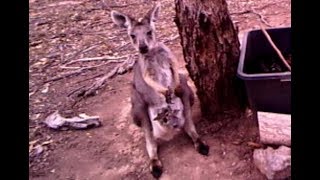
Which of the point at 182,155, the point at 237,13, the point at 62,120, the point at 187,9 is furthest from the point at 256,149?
the point at 237,13

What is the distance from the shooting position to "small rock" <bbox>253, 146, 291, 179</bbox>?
8.63 feet

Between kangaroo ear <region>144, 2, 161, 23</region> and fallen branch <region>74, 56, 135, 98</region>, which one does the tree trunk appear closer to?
kangaroo ear <region>144, 2, 161, 23</region>

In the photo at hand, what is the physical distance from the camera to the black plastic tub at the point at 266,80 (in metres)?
2.82

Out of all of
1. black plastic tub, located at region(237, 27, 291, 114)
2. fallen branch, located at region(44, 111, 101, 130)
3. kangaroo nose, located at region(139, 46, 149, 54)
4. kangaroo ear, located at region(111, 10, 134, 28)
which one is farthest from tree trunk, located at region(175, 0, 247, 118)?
fallen branch, located at region(44, 111, 101, 130)

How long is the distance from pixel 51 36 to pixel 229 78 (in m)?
4.01

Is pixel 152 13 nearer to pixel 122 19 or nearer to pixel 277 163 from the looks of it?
pixel 122 19

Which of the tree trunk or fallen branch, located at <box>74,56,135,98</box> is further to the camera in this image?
fallen branch, located at <box>74,56,135,98</box>

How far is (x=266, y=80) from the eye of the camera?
9.28 ft

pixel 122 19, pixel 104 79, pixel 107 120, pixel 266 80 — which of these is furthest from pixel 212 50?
pixel 104 79

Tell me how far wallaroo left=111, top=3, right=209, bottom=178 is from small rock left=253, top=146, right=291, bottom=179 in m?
0.58

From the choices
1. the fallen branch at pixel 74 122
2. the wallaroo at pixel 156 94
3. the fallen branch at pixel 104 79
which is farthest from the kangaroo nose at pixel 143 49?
the fallen branch at pixel 104 79

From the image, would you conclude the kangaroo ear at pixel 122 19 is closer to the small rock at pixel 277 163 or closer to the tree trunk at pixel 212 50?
the tree trunk at pixel 212 50

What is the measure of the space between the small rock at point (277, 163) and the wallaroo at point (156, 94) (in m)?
0.58

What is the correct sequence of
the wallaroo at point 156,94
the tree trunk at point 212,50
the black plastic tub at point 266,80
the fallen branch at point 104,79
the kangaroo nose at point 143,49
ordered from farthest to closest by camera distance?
the fallen branch at point 104,79, the kangaroo nose at point 143,49, the wallaroo at point 156,94, the tree trunk at point 212,50, the black plastic tub at point 266,80
